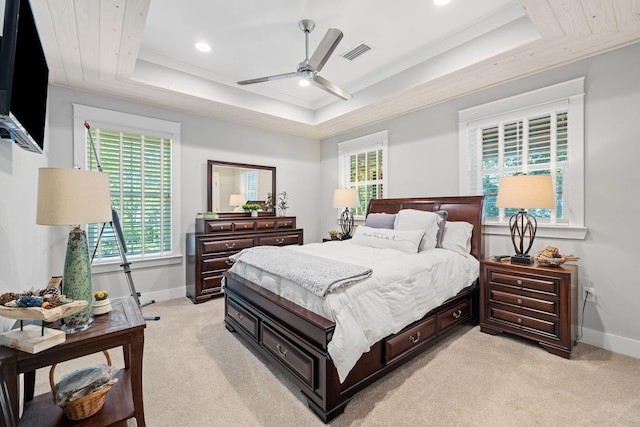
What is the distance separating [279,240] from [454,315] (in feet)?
8.85

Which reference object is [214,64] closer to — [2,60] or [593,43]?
[2,60]

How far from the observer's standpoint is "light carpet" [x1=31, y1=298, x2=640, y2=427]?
175 centimetres

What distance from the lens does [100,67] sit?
289 cm

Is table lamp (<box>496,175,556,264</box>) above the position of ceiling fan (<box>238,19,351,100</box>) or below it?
below

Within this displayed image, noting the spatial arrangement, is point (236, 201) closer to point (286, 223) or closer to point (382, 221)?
point (286, 223)

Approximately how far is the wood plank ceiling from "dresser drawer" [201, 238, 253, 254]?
72.9 inches

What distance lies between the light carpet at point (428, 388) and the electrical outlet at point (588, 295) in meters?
0.43

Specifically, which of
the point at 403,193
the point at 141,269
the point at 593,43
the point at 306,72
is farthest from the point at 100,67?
the point at 593,43

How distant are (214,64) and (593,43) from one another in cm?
382

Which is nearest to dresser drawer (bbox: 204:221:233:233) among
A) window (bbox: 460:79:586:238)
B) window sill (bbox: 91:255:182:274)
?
window sill (bbox: 91:255:182:274)

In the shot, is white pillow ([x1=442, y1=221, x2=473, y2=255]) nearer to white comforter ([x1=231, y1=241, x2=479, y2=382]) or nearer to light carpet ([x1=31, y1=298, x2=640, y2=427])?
white comforter ([x1=231, y1=241, x2=479, y2=382])

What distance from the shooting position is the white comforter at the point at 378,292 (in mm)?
1749

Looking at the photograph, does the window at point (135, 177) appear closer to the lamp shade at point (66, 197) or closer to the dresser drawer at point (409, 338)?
the lamp shade at point (66, 197)

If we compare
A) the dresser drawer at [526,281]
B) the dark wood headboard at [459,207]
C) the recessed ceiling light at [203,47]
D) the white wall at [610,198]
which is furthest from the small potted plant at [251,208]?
the white wall at [610,198]
